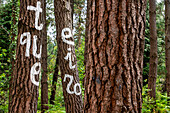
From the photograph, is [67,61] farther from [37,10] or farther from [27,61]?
[37,10]

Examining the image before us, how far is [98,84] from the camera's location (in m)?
1.69

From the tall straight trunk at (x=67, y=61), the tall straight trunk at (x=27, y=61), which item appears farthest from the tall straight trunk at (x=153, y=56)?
the tall straight trunk at (x=27, y=61)

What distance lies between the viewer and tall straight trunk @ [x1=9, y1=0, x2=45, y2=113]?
356 centimetres

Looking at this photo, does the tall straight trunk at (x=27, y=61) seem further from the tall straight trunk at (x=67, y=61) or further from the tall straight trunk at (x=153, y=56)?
the tall straight trunk at (x=153, y=56)

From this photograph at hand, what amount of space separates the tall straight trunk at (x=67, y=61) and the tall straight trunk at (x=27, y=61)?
2.03 feet

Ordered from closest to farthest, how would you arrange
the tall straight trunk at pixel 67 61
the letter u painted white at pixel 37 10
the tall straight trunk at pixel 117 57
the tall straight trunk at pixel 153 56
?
the tall straight trunk at pixel 117 57 → the letter u painted white at pixel 37 10 → the tall straight trunk at pixel 67 61 → the tall straight trunk at pixel 153 56

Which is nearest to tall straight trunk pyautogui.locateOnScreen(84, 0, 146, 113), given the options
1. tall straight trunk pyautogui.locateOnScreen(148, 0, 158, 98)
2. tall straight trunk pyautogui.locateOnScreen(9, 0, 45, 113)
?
tall straight trunk pyautogui.locateOnScreen(9, 0, 45, 113)

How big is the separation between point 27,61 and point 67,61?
0.98 meters

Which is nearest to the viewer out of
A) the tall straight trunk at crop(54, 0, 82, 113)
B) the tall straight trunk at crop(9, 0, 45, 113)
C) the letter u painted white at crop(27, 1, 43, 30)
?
the tall straight trunk at crop(9, 0, 45, 113)

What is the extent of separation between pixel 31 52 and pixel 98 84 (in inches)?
95.7

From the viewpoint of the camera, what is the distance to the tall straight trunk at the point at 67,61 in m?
4.04

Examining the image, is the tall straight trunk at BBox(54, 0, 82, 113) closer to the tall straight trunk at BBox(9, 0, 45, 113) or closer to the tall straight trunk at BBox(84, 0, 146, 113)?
the tall straight trunk at BBox(9, 0, 45, 113)

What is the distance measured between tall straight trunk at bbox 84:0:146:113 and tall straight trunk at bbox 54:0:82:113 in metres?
2.37

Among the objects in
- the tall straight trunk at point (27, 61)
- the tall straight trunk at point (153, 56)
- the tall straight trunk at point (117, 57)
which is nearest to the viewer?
the tall straight trunk at point (117, 57)
